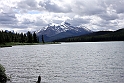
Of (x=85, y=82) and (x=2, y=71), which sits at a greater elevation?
(x=2, y=71)

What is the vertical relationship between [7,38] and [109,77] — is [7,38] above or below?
above

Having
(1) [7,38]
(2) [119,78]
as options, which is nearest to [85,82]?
(2) [119,78]

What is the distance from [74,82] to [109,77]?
28.1 feet

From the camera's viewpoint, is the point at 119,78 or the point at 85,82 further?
the point at 119,78

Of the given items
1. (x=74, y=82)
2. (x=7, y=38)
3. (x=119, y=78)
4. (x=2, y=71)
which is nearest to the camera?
(x=2, y=71)

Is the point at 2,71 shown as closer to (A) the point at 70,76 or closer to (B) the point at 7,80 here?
(B) the point at 7,80

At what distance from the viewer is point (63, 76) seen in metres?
42.7

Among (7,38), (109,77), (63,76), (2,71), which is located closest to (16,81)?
(2,71)

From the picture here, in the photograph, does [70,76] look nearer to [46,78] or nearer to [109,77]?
[46,78]

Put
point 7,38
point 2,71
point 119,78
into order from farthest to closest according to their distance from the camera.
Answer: point 7,38
point 119,78
point 2,71

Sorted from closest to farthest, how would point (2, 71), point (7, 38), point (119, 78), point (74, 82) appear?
point (2, 71)
point (74, 82)
point (119, 78)
point (7, 38)

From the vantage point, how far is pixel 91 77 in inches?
1630

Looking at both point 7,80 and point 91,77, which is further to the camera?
point 91,77

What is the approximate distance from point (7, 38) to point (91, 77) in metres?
169
